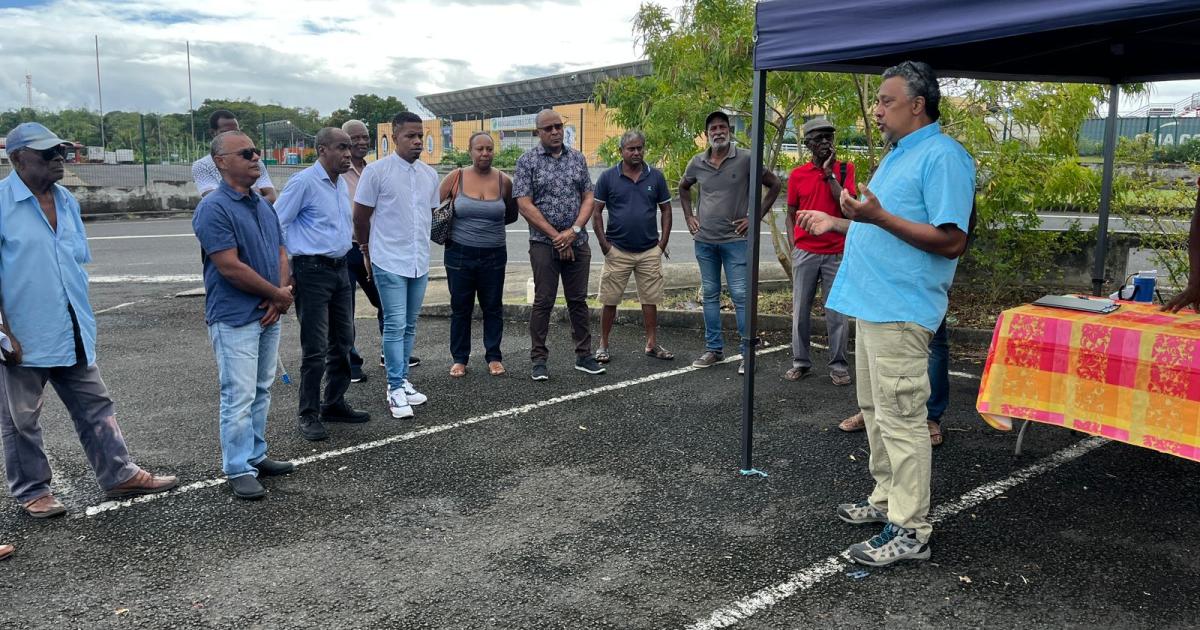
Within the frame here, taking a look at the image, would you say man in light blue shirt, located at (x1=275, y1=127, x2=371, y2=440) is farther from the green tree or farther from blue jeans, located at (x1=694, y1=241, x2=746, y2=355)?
the green tree

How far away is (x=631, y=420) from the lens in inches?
214

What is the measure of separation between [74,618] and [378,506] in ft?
4.37

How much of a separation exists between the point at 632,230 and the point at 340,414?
2.69 meters

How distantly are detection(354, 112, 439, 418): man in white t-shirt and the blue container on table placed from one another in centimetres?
416

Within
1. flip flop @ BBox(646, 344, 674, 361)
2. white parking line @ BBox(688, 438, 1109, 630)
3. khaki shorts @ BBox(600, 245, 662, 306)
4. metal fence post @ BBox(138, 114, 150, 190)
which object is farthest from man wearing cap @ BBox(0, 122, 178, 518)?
metal fence post @ BBox(138, 114, 150, 190)

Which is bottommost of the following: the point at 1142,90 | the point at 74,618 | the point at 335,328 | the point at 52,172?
the point at 74,618

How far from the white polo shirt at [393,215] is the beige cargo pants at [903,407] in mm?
3132

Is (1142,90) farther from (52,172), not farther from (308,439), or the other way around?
(52,172)

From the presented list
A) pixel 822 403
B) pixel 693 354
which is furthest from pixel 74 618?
pixel 693 354

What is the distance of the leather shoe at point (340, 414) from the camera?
17.9 ft

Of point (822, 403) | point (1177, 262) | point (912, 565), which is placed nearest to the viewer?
point (912, 565)

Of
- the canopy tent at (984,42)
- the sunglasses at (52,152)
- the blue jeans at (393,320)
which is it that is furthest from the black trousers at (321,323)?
the canopy tent at (984,42)

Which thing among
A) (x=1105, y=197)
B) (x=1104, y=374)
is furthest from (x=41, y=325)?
(x=1105, y=197)

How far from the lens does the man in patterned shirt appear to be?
21.0 ft
